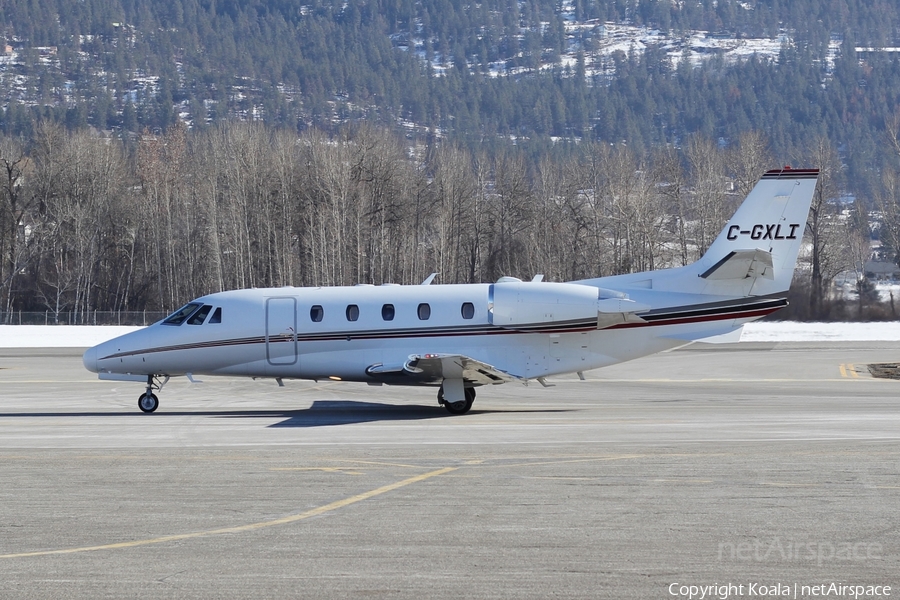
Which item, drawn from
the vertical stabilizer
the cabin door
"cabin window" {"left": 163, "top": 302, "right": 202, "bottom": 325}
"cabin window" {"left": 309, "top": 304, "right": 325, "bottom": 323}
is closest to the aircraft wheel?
"cabin window" {"left": 163, "top": 302, "right": 202, "bottom": 325}

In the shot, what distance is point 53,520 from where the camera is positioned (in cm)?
1087

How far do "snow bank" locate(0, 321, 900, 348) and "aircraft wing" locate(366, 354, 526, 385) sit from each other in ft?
84.8

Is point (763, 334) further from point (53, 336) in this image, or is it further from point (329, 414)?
point (53, 336)

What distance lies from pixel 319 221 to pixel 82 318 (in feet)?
59.5

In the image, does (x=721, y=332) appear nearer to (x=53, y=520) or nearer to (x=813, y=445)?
(x=813, y=445)

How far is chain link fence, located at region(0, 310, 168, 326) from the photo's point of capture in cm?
5834

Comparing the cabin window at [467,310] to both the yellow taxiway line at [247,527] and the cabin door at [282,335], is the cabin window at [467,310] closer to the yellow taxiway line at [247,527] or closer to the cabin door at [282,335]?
the cabin door at [282,335]

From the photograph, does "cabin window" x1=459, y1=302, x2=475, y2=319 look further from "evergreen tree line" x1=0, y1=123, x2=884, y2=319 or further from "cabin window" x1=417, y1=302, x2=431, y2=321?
"evergreen tree line" x1=0, y1=123, x2=884, y2=319

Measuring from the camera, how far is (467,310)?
21.5m

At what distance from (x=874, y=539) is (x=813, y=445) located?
585 centimetres

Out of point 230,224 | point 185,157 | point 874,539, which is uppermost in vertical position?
point 185,157

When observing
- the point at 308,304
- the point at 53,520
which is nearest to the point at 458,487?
the point at 53,520

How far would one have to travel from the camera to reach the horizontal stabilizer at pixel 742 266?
67.6ft

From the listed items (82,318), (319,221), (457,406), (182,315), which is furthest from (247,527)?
(319,221)
